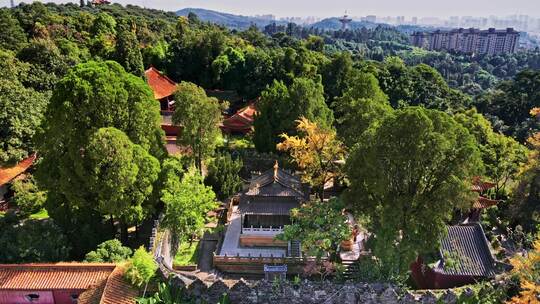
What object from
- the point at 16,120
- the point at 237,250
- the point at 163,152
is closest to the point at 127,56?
the point at 16,120

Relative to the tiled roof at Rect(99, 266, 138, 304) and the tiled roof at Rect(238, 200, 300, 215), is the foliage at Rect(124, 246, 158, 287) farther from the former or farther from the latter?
the tiled roof at Rect(238, 200, 300, 215)

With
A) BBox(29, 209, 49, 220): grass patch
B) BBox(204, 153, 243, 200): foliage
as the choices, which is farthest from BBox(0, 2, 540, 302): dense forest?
BBox(29, 209, 49, 220): grass patch

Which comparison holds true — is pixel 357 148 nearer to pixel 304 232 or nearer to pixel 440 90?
pixel 304 232

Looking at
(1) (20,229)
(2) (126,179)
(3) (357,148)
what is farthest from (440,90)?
(1) (20,229)

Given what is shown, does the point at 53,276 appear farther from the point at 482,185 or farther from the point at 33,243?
the point at 482,185

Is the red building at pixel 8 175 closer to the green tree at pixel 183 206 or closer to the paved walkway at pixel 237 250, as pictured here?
the green tree at pixel 183 206

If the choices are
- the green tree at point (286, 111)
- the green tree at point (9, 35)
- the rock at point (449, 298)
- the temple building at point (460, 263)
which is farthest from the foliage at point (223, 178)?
the green tree at point (9, 35)
